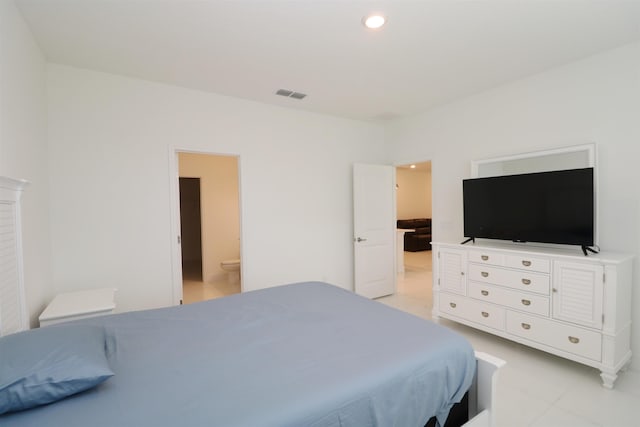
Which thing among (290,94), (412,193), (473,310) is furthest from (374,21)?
(412,193)

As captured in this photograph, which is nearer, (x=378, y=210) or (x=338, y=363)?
(x=338, y=363)

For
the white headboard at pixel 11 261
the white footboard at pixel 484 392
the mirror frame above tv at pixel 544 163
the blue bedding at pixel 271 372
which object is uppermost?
the mirror frame above tv at pixel 544 163

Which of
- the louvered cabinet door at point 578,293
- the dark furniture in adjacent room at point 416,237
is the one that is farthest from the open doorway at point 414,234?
the louvered cabinet door at point 578,293

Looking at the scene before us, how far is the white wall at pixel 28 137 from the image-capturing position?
5.76 ft

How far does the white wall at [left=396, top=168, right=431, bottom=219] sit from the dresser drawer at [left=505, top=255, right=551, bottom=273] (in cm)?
652

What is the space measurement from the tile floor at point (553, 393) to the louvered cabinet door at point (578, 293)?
441 millimetres

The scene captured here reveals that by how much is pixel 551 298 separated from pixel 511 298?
12.5 inches

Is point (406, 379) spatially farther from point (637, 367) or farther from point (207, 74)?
point (207, 74)

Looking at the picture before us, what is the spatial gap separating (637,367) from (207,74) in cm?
453


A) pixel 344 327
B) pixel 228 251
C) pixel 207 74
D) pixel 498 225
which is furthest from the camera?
pixel 228 251


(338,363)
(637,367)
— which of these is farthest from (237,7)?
(637,367)

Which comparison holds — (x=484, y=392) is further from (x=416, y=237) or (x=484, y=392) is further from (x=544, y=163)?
(x=416, y=237)

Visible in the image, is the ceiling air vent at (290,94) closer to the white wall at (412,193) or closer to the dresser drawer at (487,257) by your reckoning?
the dresser drawer at (487,257)

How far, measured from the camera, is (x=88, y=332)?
139 cm
